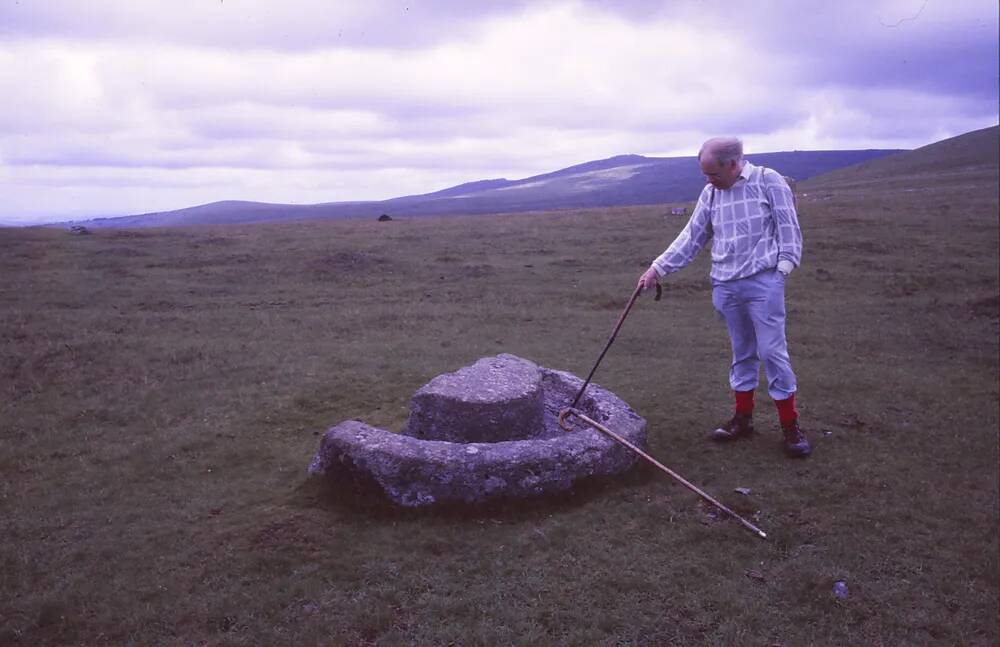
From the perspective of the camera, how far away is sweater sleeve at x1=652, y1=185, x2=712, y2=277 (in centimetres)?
687

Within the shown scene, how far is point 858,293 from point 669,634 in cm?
1496

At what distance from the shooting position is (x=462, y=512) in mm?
5645

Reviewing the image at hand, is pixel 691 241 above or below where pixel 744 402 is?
above

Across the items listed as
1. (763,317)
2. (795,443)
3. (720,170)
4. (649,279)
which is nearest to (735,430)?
(795,443)

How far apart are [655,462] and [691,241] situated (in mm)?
2385

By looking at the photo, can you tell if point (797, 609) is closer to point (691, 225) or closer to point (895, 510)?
point (895, 510)

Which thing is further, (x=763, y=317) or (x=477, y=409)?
(x=763, y=317)

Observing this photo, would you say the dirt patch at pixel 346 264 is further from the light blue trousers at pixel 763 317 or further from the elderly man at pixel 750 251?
the light blue trousers at pixel 763 317

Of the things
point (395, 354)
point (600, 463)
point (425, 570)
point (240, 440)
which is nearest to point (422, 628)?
point (425, 570)

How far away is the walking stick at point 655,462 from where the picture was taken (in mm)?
5531

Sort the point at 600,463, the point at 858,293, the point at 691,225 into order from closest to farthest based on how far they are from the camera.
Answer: the point at 600,463 → the point at 691,225 → the point at 858,293

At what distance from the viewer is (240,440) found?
7383 millimetres

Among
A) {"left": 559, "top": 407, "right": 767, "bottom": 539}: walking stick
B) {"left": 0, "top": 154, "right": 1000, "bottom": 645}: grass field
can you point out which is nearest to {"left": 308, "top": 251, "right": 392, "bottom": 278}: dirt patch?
{"left": 0, "top": 154, "right": 1000, "bottom": 645}: grass field

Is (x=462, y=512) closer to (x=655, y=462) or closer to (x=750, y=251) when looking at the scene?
(x=655, y=462)
